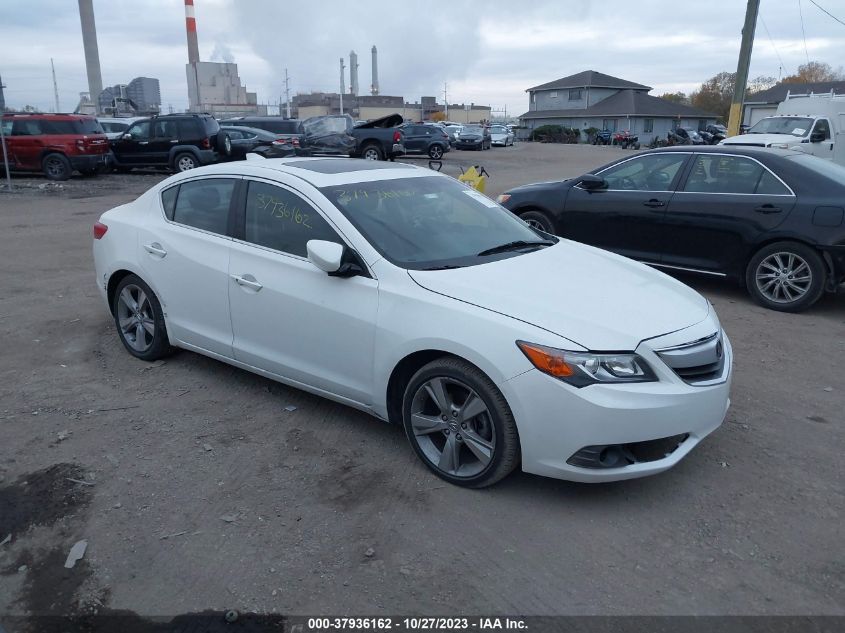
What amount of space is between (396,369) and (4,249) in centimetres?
865

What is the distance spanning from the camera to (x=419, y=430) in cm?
388

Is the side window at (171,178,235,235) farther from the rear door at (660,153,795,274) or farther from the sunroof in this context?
the rear door at (660,153,795,274)

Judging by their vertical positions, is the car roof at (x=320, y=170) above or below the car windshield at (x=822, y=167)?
above

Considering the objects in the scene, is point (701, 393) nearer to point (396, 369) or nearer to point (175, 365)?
point (396, 369)

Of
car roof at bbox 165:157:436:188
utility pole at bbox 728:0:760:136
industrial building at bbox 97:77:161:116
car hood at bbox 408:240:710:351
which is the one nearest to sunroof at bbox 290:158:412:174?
car roof at bbox 165:157:436:188

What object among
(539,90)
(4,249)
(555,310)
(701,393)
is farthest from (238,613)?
(539,90)

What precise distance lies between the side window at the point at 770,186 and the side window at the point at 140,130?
18507mm

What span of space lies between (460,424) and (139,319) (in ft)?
10.0

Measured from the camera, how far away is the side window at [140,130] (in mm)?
21109

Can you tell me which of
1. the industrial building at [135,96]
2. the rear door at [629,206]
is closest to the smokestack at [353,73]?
the industrial building at [135,96]

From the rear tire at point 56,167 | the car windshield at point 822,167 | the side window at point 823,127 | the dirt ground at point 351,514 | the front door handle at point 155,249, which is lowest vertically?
the dirt ground at point 351,514

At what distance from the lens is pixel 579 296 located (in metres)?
3.81

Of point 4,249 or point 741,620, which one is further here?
point 4,249

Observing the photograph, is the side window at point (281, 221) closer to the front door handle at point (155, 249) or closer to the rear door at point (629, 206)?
the front door handle at point (155, 249)
